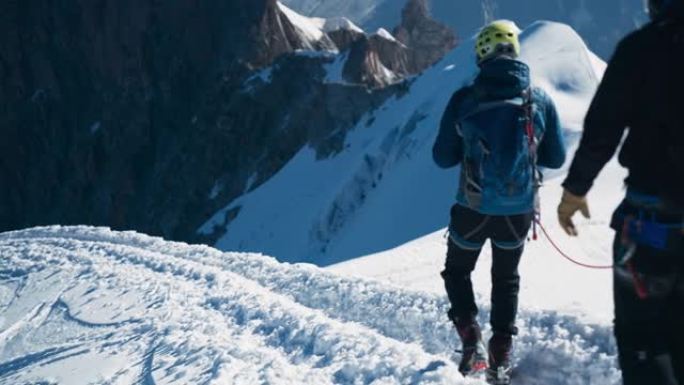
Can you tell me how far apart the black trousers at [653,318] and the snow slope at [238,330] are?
1919mm

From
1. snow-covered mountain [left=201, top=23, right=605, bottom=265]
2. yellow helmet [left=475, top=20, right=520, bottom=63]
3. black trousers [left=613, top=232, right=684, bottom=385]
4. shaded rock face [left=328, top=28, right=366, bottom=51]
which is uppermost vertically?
shaded rock face [left=328, top=28, right=366, bottom=51]

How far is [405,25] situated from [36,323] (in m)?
69.2

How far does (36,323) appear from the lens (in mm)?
9188

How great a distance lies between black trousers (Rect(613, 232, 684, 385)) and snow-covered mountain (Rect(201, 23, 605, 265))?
12.7 m

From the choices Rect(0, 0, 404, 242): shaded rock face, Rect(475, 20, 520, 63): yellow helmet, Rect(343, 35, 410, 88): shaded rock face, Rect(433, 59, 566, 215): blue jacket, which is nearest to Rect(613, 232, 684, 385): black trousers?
Rect(433, 59, 566, 215): blue jacket

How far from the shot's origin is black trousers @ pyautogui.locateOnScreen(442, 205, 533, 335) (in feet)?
15.2

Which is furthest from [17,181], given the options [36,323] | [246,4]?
[36,323]

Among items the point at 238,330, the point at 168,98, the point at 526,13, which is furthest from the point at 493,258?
the point at 526,13

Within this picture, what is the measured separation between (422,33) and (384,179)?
150 ft

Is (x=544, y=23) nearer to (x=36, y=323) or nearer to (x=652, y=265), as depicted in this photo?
(x=36, y=323)

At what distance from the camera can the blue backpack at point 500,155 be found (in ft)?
14.4

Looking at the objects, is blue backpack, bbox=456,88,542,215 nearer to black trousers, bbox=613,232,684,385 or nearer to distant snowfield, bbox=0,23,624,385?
distant snowfield, bbox=0,23,624,385

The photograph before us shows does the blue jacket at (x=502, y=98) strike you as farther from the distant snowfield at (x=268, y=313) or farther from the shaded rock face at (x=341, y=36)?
the shaded rock face at (x=341, y=36)

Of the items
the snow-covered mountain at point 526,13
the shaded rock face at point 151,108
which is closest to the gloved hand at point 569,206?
the shaded rock face at point 151,108
